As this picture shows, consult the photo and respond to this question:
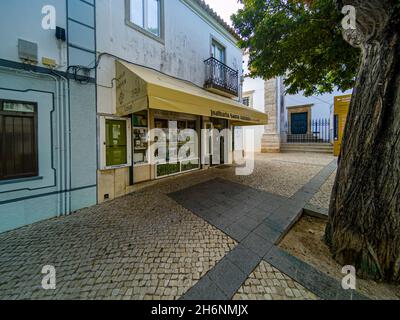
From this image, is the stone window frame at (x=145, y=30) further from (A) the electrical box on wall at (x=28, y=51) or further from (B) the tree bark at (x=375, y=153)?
(B) the tree bark at (x=375, y=153)

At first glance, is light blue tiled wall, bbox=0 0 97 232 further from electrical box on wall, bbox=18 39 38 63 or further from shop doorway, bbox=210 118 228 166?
shop doorway, bbox=210 118 228 166

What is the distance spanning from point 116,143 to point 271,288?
4829 mm

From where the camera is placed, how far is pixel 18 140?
351 centimetres

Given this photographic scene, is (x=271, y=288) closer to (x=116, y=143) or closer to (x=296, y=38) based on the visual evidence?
(x=116, y=143)

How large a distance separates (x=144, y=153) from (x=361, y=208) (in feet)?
18.0

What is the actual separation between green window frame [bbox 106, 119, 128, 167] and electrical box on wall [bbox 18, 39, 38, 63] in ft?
5.92

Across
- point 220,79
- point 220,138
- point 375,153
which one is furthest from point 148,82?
point 220,138

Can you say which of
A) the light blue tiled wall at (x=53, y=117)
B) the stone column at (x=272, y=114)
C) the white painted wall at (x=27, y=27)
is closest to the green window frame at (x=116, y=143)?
the light blue tiled wall at (x=53, y=117)

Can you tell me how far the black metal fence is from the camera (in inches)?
627

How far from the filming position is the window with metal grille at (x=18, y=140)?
337cm

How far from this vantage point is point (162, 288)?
6.79 feet

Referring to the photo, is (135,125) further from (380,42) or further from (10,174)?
(380,42)

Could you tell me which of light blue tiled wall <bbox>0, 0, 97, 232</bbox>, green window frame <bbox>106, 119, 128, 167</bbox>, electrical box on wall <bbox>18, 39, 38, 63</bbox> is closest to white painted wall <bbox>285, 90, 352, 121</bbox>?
green window frame <bbox>106, 119, 128, 167</bbox>

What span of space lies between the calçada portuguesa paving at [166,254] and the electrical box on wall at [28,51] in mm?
3353
